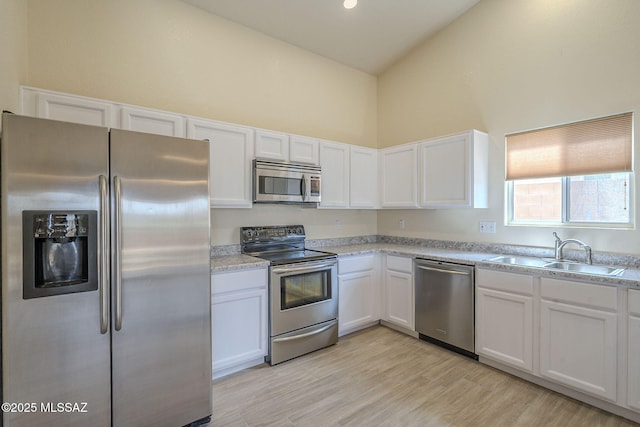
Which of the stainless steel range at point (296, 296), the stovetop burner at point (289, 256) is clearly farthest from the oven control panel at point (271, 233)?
the stovetop burner at point (289, 256)

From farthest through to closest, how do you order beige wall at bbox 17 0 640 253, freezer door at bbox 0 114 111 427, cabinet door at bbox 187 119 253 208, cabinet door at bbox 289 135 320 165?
cabinet door at bbox 289 135 320 165 → cabinet door at bbox 187 119 253 208 → beige wall at bbox 17 0 640 253 → freezer door at bbox 0 114 111 427

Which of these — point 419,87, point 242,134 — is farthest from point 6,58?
point 419,87

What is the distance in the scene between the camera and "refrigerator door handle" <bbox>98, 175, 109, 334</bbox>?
162cm

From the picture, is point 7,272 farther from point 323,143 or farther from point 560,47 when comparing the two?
point 560,47

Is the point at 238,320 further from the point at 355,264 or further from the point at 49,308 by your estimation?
the point at 355,264

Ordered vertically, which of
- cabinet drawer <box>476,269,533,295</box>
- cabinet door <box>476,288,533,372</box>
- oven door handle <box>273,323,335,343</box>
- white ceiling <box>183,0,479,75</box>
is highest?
white ceiling <box>183,0,479,75</box>

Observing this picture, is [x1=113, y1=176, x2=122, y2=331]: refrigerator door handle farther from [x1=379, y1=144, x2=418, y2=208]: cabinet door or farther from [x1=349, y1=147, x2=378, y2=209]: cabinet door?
[x1=379, y1=144, x2=418, y2=208]: cabinet door

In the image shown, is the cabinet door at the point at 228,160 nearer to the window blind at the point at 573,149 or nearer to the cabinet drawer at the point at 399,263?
the cabinet drawer at the point at 399,263

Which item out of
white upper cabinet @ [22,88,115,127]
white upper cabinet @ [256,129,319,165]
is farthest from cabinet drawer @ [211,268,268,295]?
white upper cabinet @ [22,88,115,127]

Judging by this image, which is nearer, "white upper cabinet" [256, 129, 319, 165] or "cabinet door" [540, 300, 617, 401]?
"cabinet door" [540, 300, 617, 401]

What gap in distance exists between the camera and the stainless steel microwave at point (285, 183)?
3006 millimetres

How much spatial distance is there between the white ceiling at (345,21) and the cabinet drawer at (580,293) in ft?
9.92

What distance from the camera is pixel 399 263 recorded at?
3424mm

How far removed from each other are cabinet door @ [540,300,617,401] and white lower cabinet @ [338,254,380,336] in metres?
1.63
